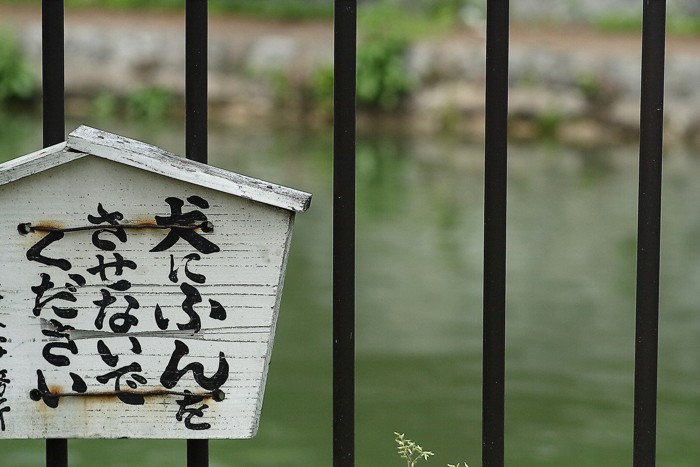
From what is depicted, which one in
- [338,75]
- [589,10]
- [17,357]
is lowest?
[17,357]

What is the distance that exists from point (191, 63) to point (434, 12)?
9.51 meters

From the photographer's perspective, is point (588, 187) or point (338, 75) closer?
point (338, 75)

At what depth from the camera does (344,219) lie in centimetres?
121

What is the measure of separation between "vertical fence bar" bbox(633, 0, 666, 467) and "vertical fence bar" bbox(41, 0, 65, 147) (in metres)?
0.61

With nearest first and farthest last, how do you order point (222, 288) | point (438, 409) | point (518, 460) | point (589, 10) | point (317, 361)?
point (222, 288) < point (518, 460) < point (438, 409) < point (317, 361) < point (589, 10)

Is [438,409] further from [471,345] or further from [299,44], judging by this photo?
[299,44]

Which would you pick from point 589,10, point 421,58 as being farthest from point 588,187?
point 589,10

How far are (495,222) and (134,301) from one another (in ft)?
1.27

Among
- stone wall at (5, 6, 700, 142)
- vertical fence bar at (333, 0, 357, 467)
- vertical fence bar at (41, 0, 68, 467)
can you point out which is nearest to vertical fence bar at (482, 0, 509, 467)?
vertical fence bar at (333, 0, 357, 467)

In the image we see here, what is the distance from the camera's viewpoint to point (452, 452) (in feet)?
9.34

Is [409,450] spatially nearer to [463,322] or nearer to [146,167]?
[146,167]

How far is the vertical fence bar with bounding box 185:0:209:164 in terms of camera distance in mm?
1193

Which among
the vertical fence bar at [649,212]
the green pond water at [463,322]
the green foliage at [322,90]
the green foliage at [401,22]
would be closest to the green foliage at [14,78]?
the green foliage at [322,90]

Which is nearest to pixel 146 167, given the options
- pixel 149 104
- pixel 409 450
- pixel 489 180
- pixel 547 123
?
pixel 489 180
